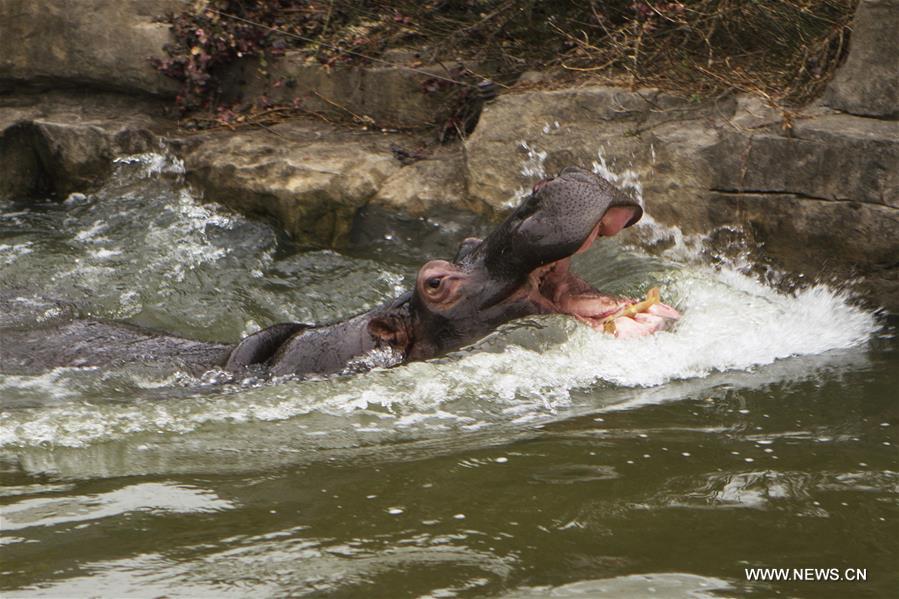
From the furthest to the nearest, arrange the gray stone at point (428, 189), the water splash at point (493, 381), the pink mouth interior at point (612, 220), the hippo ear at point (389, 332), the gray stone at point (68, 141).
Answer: the gray stone at point (68, 141) → the gray stone at point (428, 189) → the hippo ear at point (389, 332) → the pink mouth interior at point (612, 220) → the water splash at point (493, 381)

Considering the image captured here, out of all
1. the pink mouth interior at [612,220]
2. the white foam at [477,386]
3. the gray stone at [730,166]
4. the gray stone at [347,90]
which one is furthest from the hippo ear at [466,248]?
the gray stone at [347,90]

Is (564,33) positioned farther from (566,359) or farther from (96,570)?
(96,570)

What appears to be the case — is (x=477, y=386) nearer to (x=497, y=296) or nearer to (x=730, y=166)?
(x=497, y=296)

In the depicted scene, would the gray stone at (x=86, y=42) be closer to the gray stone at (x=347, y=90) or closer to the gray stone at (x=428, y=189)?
the gray stone at (x=347, y=90)

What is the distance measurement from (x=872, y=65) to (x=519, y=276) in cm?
278

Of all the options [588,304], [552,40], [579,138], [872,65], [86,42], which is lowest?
[588,304]

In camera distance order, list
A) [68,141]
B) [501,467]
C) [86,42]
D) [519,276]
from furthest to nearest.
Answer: [86,42] → [68,141] → [519,276] → [501,467]

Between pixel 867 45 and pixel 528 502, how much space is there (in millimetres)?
4108

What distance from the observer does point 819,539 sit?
312cm

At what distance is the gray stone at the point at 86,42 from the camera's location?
9250 millimetres

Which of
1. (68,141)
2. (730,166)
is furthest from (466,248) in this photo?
(68,141)

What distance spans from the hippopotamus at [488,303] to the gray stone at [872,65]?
220 cm

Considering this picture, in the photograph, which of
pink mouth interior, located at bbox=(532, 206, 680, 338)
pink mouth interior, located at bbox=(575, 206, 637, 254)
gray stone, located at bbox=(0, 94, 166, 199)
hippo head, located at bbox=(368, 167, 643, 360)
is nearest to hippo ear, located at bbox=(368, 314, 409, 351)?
hippo head, located at bbox=(368, 167, 643, 360)

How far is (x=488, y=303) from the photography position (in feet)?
16.3
